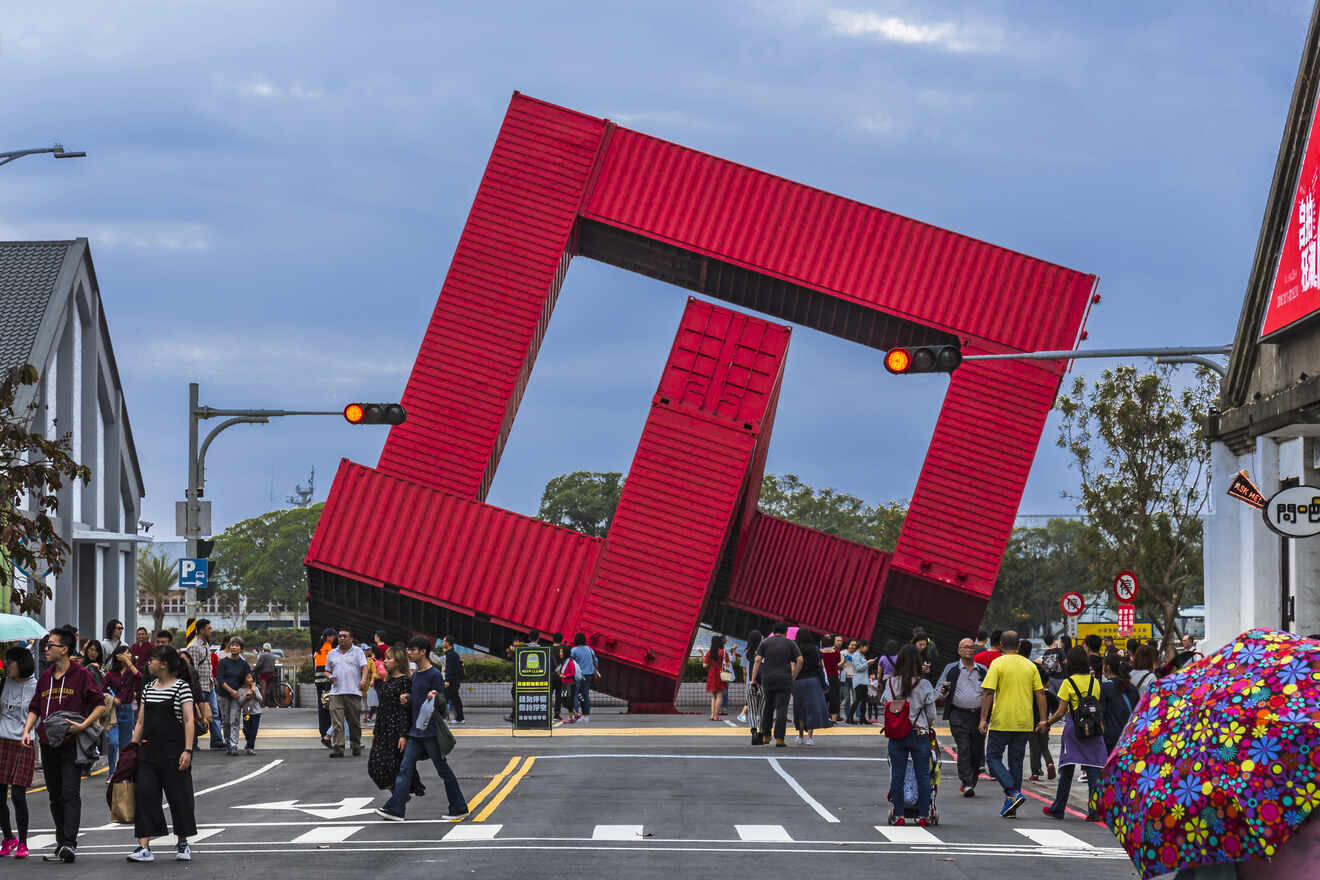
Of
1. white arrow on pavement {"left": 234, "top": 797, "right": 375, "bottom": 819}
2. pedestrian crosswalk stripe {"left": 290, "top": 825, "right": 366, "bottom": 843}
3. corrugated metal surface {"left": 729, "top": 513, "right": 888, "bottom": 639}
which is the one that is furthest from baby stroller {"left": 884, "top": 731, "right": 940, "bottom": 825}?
corrugated metal surface {"left": 729, "top": 513, "right": 888, "bottom": 639}

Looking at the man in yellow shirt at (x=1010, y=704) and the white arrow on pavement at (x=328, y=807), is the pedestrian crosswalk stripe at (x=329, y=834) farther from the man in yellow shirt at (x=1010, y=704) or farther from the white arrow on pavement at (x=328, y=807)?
the man in yellow shirt at (x=1010, y=704)

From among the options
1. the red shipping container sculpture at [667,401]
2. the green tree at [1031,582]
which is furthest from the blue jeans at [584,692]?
the green tree at [1031,582]

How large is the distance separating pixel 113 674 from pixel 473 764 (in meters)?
4.63

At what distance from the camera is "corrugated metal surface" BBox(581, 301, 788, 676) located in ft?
111

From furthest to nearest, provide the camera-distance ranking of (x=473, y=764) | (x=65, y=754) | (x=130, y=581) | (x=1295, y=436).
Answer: (x=130, y=581)
(x=1295, y=436)
(x=473, y=764)
(x=65, y=754)

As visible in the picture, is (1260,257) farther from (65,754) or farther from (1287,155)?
(65,754)

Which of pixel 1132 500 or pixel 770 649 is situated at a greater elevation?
pixel 1132 500

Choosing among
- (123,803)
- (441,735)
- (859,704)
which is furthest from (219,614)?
(123,803)

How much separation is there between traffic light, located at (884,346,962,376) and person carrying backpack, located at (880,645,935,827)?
450 centimetres

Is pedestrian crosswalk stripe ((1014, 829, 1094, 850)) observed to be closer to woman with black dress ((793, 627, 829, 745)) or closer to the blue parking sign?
woman with black dress ((793, 627, 829, 745))

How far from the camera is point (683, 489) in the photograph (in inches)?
1352

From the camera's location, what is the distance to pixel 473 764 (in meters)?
21.4

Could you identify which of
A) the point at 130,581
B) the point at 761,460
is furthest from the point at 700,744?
the point at 130,581

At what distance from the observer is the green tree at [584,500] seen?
123438 mm
